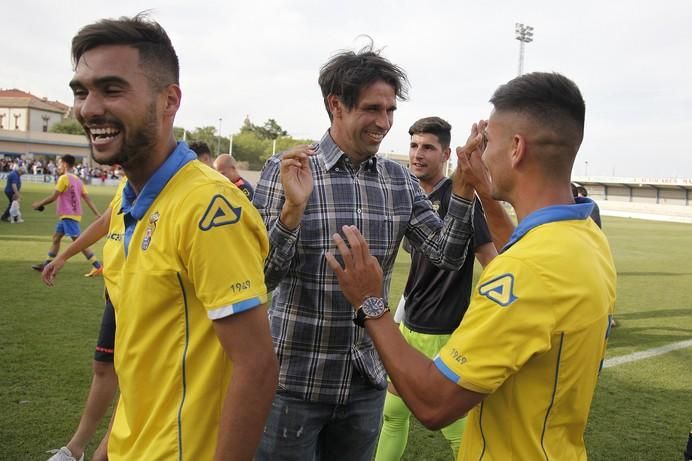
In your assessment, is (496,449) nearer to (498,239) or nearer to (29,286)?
(498,239)

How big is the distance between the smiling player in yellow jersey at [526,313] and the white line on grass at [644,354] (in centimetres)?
571

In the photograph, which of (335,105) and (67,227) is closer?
(335,105)

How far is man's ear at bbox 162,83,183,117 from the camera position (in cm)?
191

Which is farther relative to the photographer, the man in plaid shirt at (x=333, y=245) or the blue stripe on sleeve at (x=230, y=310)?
the man in plaid shirt at (x=333, y=245)

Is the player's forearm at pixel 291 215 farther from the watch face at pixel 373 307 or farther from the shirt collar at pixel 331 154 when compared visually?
the watch face at pixel 373 307

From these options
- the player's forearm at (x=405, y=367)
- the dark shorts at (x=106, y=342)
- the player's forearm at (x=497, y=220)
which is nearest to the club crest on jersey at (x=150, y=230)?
the player's forearm at (x=405, y=367)

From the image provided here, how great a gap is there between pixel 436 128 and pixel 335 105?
239 centimetres

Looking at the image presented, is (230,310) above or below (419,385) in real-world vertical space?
above

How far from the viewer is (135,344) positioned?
1765 mm

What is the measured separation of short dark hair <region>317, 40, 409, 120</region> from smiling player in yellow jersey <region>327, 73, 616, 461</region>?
885 mm

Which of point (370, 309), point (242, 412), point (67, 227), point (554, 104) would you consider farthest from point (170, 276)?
point (67, 227)

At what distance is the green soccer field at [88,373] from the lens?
15.4 ft

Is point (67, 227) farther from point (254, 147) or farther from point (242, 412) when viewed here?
point (254, 147)

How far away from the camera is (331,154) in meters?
2.88
